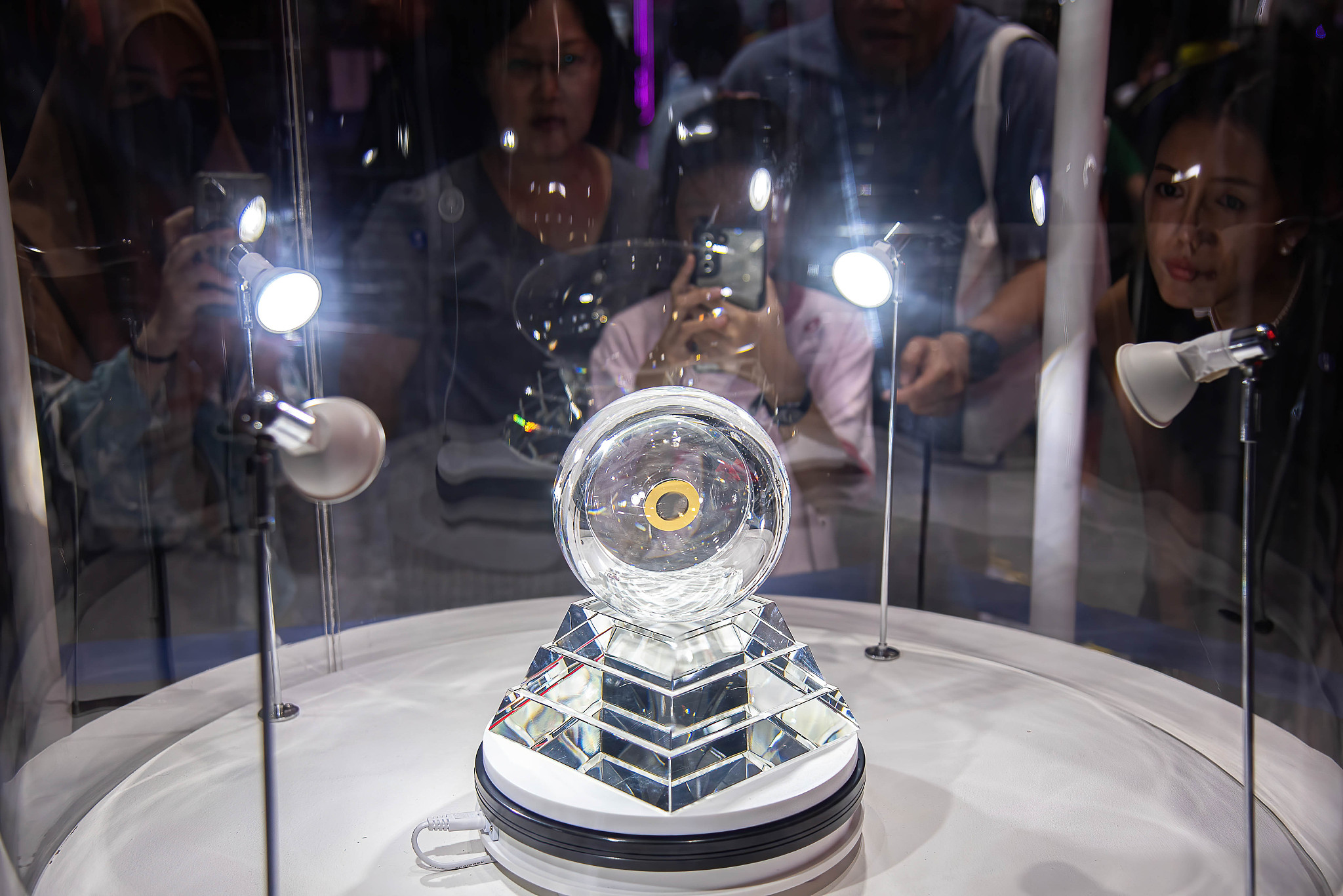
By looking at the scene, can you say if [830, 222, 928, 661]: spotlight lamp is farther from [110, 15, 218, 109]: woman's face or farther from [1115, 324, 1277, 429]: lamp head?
[110, 15, 218, 109]: woman's face

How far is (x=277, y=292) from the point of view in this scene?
2.46m

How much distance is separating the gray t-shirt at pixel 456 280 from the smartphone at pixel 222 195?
435mm

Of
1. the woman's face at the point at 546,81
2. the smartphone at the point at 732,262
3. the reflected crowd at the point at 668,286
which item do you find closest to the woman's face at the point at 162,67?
the reflected crowd at the point at 668,286

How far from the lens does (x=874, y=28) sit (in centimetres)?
350

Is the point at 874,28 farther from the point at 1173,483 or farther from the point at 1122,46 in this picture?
the point at 1173,483

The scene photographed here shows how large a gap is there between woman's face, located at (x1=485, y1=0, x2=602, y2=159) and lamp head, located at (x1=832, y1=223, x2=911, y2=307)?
117cm

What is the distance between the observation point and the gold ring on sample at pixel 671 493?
2.06 metres

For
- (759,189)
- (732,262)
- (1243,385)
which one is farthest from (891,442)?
(1243,385)

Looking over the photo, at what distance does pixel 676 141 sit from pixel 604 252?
0.50 metres

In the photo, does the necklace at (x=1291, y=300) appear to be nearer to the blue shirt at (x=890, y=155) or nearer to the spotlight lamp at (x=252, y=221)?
the blue shirt at (x=890, y=155)

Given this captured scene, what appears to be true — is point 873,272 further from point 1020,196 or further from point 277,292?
point 277,292

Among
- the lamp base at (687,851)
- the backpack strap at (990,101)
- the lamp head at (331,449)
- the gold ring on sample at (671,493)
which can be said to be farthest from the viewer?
the backpack strap at (990,101)

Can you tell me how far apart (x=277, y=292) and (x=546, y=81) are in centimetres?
146

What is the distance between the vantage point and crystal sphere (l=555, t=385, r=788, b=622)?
6.77 ft
